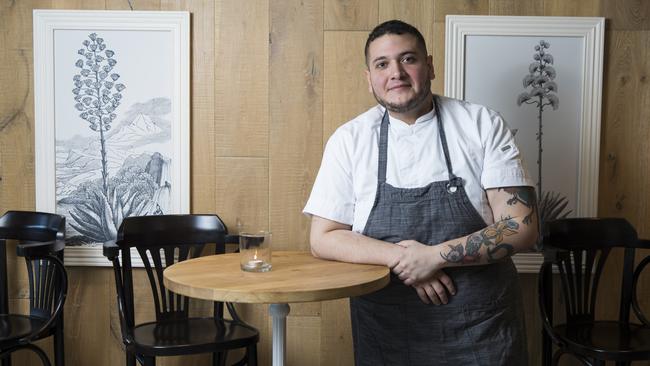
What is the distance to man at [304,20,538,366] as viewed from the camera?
6.95 ft

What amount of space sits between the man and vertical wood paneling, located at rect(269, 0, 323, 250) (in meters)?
0.68

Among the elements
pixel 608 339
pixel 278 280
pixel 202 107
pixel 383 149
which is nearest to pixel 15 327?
pixel 202 107

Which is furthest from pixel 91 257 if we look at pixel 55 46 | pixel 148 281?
pixel 55 46

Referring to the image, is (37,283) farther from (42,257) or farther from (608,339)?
(608,339)

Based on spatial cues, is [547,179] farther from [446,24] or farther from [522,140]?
[446,24]

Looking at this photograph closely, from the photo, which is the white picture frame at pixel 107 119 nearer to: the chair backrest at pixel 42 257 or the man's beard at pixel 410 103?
the chair backrest at pixel 42 257

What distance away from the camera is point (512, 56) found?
3.02m

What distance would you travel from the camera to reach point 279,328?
2.08 m

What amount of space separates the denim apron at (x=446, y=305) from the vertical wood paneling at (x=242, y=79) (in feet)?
3.04

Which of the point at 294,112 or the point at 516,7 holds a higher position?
the point at 516,7

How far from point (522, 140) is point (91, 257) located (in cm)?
206

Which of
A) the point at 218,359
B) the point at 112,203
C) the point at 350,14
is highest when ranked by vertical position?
the point at 350,14

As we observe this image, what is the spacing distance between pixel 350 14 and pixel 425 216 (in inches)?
47.8

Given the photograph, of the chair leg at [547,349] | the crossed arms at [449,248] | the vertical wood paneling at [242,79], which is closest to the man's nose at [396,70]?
the crossed arms at [449,248]
